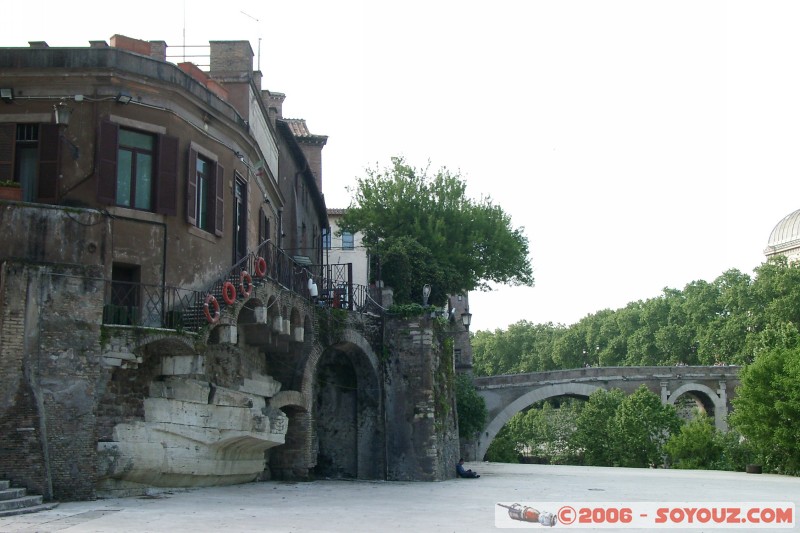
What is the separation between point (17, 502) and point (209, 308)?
6.27 meters

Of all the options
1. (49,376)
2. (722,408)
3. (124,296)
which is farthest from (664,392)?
(49,376)

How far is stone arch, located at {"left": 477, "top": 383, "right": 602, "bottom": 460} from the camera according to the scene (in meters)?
61.5

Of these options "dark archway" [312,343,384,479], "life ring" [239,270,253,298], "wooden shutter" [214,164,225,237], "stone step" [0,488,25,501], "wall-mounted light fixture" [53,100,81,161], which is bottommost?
"stone step" [0,488,25,501]

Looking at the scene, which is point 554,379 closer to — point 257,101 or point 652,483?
point 652,483

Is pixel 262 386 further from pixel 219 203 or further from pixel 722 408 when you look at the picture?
pixel 722 408

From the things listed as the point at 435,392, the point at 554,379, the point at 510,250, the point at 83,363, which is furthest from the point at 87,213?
the point at 554,379

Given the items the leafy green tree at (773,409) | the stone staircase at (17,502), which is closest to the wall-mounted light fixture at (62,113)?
the stone staircase at (17,502)

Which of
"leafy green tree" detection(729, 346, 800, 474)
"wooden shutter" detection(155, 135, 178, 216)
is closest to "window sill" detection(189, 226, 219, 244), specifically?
"wooden shutter" detection(155, 135, 178, 216)

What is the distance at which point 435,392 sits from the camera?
30828 mm

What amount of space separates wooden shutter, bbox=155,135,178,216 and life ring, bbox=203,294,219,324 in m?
2.24

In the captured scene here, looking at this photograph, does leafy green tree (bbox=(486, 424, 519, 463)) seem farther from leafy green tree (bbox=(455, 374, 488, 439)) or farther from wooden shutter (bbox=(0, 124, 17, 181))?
wooden shutter (bbox=(0, 124, 17, 181))

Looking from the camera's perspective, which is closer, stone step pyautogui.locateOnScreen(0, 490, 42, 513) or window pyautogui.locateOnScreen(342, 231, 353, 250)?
stone step pyautogui.locateOnScreen(0, 490, 42, 513)

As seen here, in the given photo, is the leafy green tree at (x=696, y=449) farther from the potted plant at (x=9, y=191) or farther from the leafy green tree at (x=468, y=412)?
the potted plant at (x=9, y=191)

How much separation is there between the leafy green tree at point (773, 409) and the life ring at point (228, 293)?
2642 cm
